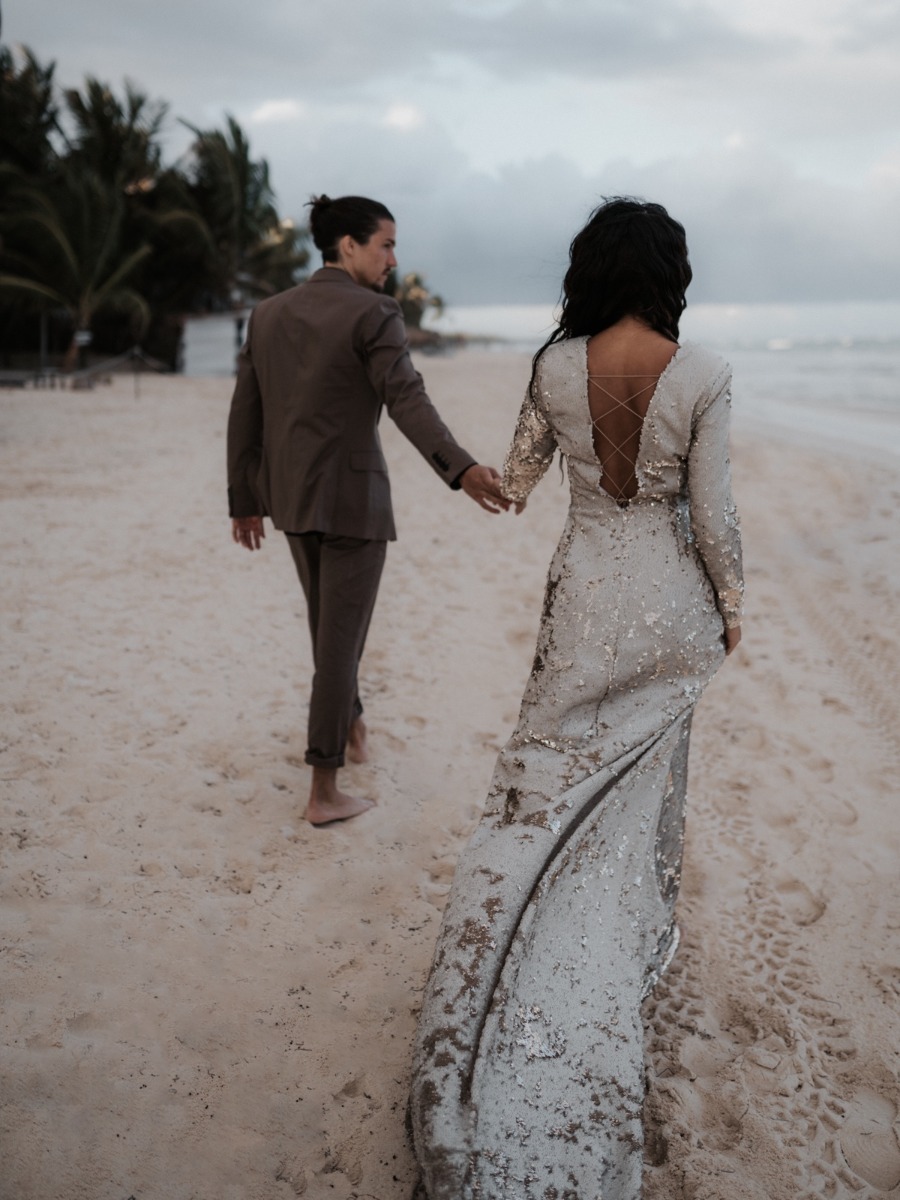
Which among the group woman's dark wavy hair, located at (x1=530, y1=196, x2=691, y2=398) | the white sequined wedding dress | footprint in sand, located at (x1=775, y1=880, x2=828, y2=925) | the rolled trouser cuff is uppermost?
woman's dark wavy hair, located at (x1=530, y1=196, x2=691, y2=398)

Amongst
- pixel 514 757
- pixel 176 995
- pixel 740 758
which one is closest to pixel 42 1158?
pixel 176 995

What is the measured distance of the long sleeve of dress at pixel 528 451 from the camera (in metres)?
2.07

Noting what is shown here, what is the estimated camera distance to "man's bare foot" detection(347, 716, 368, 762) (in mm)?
3453

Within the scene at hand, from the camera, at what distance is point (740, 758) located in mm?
3707

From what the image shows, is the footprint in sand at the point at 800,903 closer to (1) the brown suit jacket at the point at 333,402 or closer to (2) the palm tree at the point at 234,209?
(1) the brown suit jacket at the point at 333,402

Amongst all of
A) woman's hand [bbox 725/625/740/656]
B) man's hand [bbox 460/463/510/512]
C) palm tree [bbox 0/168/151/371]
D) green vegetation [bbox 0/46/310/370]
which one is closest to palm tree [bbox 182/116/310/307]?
green vegetation [bbox 0/46/310/370]

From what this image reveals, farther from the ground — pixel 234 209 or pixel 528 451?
pixel 234 209

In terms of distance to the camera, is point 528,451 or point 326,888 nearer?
point 528,451

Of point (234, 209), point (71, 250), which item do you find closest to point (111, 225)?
point (71, 250)

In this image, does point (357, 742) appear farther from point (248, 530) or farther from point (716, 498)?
point (716, 498)

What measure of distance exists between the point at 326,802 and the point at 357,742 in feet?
1.48

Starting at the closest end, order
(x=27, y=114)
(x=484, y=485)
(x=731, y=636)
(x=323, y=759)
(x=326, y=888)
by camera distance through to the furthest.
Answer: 1. (x=731, y=636)
2. (x=484, y=485)
3. (x=326, y=888)
4. (x=323, y=759)
5. (x=27, y=114)

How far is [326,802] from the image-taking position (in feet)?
9.93

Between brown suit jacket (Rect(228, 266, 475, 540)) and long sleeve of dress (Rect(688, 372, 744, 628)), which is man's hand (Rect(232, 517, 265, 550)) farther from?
long sleeve of dress (Rect(688, 372, 744, 628))
